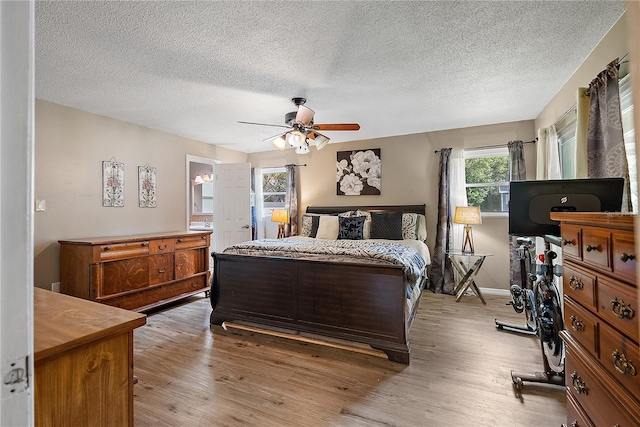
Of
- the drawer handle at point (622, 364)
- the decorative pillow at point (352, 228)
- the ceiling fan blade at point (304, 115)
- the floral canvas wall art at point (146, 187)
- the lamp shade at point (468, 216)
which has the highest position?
the ceiling fan blade at point (304, 115)

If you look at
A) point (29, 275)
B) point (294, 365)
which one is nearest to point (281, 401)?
point (294, 365)

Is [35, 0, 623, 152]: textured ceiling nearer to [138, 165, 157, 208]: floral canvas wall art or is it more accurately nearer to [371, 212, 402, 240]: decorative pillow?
[138, 165, 157, 208]: floral canvas wall art

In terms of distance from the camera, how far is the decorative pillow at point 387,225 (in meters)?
4.18

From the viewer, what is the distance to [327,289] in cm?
254

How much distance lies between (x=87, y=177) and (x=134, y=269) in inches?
50.4

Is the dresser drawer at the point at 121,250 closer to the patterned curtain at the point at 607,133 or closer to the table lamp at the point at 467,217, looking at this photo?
the table lamp at the point at 467,217

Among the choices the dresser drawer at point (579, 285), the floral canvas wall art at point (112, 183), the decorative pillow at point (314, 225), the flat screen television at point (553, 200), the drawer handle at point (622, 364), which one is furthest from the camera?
the decorative pillow at point (314, 225)

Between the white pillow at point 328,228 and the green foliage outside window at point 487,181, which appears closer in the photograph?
the green foliage outside window at point 487,181

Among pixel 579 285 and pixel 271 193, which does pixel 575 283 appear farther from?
pixel 271 193

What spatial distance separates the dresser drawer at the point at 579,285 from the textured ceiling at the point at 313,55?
1626 mm

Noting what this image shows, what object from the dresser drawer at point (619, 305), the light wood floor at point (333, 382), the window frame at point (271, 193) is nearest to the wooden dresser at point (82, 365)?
the light wood floor at point (333, 382)

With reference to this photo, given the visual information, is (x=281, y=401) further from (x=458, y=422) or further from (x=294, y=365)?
(x=458, y=422)

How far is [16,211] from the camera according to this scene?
1.24ft

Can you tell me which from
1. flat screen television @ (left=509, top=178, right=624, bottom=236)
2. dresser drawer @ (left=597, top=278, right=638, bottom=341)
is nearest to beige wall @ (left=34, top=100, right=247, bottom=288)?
flat screen television @ (left=509, top=178, right=624, bottom=236)
